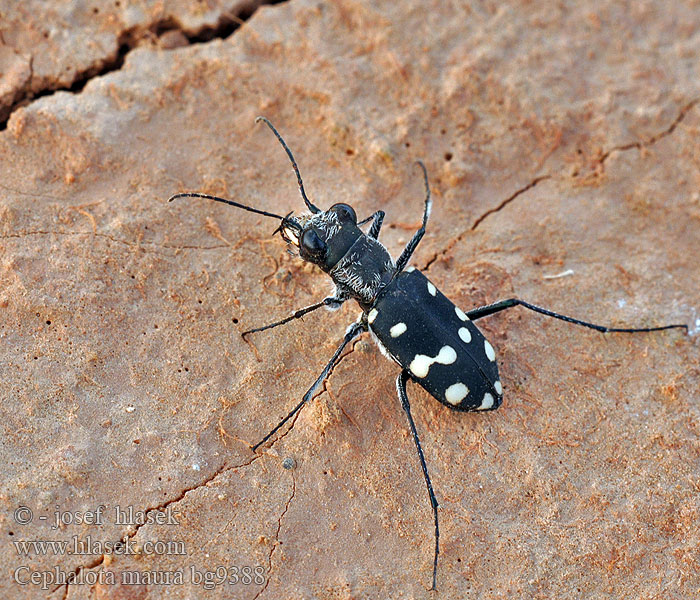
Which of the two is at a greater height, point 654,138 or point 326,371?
point 654,138

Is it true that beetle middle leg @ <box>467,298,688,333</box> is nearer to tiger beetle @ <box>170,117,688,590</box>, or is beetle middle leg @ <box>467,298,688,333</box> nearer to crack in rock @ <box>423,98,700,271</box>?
tiger beetle @ <box>170,117,688,590</box>

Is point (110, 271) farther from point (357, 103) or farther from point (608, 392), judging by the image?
point (608, 392)

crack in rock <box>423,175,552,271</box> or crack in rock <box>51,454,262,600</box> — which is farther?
crack in rock <box>423,175,552,271</box>

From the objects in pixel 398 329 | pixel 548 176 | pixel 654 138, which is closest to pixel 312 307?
pixel 398 329

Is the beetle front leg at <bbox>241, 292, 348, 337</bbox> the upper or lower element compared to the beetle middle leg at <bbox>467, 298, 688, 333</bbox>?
upper

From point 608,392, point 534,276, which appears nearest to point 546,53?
point 534,276

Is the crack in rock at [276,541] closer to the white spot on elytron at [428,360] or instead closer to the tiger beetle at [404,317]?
the tiger beetle at [404,317]

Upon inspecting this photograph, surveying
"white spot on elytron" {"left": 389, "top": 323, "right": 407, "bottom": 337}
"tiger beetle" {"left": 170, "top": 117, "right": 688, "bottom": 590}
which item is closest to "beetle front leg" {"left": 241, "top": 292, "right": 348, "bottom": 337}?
"tiger beetle" {"left": 170, "top": 117, "right": 688, "bottom": 590}

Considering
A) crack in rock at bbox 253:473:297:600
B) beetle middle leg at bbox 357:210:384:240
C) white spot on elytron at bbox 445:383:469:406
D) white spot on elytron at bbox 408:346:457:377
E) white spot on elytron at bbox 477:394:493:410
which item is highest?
beetle middle leg at bbox 357:210:384:240

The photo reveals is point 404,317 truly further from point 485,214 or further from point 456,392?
point 485,214
